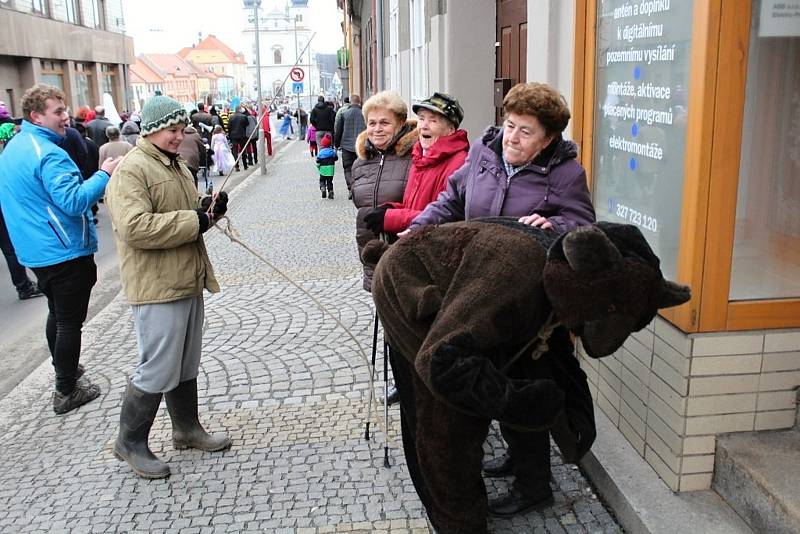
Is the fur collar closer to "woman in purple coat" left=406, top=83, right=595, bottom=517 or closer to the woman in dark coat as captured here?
the woman in dark coat

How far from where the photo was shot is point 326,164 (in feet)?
43.7

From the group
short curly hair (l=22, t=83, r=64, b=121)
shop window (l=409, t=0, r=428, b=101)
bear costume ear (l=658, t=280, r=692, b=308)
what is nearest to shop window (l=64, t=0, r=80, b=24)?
shop window (l=409, t=0, r=428, b=101)

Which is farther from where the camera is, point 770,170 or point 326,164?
point 326,164

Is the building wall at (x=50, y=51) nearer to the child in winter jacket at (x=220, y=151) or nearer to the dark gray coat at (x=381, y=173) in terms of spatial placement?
the child in winter jacket at (x=220, y=151)

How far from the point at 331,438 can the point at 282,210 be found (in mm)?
8881

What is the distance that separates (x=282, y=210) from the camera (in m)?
12.7

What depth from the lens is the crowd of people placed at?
292cm

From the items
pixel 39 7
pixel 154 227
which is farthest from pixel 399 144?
pixel 39 7

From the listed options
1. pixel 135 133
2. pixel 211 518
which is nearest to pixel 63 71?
pixel 135 133

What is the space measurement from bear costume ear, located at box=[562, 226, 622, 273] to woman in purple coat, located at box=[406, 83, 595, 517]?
50 cm

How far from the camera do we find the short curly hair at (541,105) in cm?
290

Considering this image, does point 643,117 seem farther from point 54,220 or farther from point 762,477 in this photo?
point 54,220

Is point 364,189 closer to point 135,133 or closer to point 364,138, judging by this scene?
point 364,138

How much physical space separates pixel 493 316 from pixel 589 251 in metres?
0.39
